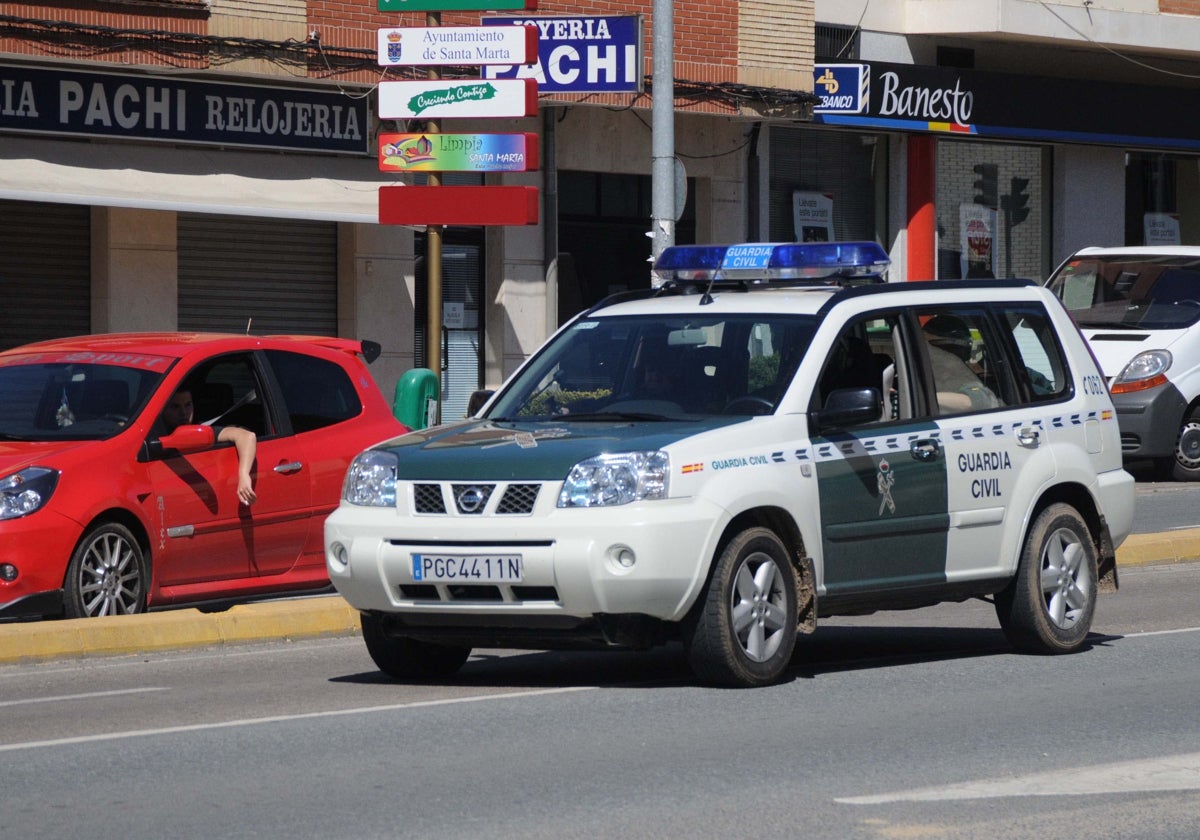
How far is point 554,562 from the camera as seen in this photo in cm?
809

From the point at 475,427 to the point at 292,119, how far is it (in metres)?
13.8

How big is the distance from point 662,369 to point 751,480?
0.94m

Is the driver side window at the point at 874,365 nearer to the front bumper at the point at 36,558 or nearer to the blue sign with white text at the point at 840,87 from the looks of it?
the front bumper at the point at 36,558

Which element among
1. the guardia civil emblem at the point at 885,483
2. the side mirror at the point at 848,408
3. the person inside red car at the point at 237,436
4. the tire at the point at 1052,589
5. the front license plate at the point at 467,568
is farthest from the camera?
the person inside red car at the point at 237,436

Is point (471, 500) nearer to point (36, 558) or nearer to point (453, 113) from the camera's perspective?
point (36, 558)

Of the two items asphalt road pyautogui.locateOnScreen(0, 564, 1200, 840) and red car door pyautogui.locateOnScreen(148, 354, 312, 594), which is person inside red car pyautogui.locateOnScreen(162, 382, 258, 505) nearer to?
red car door pyautogui.locateOnScreen(148, 354, 312, 594)

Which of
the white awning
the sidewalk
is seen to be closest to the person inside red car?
the sidewalk

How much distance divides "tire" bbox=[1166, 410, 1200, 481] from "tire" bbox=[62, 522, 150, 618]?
486 inches

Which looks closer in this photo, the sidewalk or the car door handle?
the car door handle

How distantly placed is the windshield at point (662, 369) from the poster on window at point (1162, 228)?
82.2 ft

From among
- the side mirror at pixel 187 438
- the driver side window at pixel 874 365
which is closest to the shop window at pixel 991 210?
the side mirror at pixel 187 438

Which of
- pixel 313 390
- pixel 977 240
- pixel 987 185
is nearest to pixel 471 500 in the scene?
pixel 313 390

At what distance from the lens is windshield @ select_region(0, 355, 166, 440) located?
1088cm

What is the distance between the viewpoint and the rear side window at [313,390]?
39.2ft
